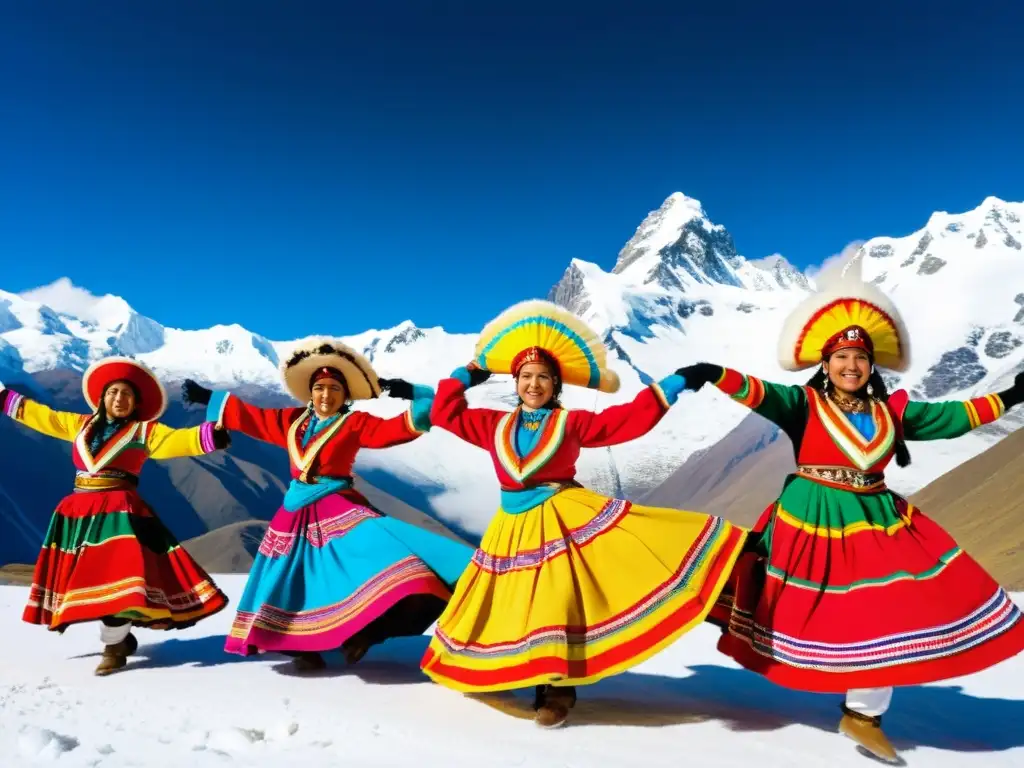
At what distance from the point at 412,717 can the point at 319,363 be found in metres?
2.38

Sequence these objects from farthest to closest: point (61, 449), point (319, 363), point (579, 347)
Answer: point (61, 449) → point (319, 363) → point (579, 347)

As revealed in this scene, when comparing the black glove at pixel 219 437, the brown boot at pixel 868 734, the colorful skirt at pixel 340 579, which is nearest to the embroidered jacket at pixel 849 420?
the brown boot at pixel 868 734

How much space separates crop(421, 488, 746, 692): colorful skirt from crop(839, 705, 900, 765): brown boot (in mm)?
734

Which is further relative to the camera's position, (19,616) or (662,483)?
(662,483)

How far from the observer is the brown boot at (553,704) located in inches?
146

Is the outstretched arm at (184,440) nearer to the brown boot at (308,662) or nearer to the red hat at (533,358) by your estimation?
the brown boot at (308,662)

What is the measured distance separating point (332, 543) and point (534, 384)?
1.56 metres

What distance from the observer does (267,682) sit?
14.6 ft

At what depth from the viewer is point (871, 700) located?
11.5ft

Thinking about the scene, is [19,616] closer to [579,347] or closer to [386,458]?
[579,347]

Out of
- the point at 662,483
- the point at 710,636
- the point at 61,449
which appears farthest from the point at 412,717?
the point at 662,483

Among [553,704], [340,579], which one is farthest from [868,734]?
[340,579]

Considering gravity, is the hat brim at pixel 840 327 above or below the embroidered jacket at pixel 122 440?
above

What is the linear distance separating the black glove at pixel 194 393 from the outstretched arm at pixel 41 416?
0.66 metres
